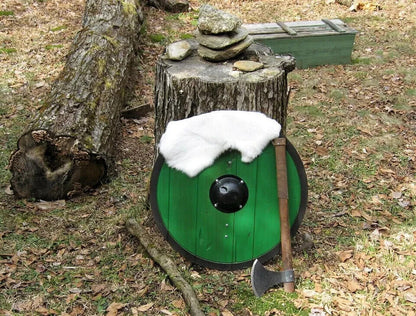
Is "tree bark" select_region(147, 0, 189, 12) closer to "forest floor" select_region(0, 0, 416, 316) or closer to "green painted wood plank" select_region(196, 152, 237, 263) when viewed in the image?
"forest floor" select_region(0, 0, 416, 316)

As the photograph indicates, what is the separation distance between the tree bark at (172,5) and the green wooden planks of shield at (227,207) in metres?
6.47

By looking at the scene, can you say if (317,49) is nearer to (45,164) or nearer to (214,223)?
(45,164)

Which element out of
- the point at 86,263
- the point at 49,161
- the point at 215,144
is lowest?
the point at 86,263

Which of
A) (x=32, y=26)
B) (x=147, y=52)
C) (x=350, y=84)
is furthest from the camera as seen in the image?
(x=32, y=26)

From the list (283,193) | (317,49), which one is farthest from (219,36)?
(317,49)

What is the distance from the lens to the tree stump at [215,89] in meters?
3.33

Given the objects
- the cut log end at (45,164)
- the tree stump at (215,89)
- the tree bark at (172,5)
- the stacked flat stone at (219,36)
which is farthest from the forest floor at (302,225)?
the tree bark at (172,5)

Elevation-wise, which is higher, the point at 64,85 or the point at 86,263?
the point at 64,85

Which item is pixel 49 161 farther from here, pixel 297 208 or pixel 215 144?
pixel 297 208

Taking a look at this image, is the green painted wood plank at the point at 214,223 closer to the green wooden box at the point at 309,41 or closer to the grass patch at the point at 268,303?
the grass patch at the point at 268,303

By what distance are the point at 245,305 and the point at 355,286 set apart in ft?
2.41

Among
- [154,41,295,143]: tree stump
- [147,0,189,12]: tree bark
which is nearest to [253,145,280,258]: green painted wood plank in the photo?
[154,41,295,143]: tree stump

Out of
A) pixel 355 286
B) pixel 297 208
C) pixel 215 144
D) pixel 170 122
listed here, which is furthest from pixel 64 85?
pixel 355 286

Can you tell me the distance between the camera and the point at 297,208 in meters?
3.35
